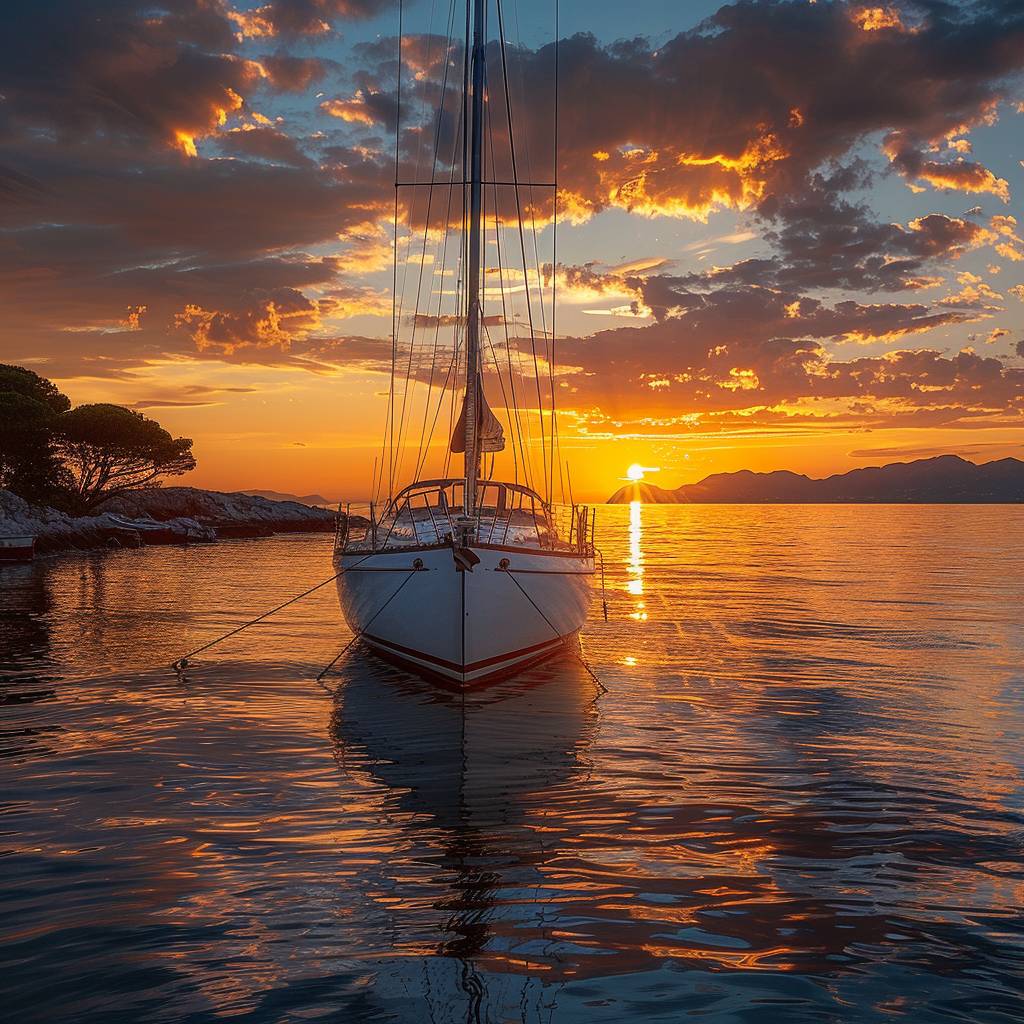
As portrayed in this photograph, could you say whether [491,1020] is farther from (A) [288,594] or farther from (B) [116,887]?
(A) [288,594]

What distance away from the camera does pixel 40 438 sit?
64.2 m

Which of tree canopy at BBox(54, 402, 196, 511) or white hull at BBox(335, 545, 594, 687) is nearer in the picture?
white hull at BBox(335, 545, 594, 687)

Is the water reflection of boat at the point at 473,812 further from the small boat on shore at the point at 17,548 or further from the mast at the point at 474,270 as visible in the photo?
the small boat on shore at the point at 17,548

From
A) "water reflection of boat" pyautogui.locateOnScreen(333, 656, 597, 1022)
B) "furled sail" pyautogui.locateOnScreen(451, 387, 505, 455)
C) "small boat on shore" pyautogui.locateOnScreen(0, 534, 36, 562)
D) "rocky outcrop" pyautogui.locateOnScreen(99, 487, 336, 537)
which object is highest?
"furled sail" pyautogui.locateOnScreen(451, 387, 505, 455)

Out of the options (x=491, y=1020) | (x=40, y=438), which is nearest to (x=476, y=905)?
(x=491, y=1020)

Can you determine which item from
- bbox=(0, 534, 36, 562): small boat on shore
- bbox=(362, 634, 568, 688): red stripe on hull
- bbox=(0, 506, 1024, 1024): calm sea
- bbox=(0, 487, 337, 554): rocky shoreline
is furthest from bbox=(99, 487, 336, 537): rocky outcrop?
bbox=(0, 506, 1024, 1024): calm sea

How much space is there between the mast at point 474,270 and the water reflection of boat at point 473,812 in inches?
165

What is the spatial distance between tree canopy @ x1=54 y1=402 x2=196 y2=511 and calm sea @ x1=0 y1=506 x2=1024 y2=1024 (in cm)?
5880

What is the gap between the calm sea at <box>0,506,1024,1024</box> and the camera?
522cm

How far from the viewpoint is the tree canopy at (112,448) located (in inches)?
2768

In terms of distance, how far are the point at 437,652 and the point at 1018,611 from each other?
22.0 metres

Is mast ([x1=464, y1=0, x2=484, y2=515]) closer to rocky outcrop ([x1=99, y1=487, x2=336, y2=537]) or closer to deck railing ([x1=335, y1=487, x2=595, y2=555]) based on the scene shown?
deck railing ([x1=335, y1=487, x2=595, y2=555])

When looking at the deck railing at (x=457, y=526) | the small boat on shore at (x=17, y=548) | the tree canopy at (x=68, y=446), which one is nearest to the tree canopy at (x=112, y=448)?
the tree canopy at (x=68, y=446)

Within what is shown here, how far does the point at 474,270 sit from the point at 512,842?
39.2ft
